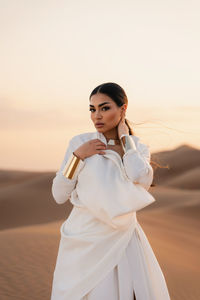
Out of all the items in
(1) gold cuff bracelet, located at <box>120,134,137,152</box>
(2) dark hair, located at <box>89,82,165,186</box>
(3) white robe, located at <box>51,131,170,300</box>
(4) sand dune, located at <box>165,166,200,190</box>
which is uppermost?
(2) dark hair, located at <box>89,82,165,186</box>

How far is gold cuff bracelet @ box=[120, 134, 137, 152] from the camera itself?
356 cm

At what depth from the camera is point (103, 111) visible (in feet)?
11.9

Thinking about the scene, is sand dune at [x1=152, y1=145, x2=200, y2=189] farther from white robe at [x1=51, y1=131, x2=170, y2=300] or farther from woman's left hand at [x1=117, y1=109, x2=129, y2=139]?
white robe at [x1=51, y1=131, x2=170, y2=300]

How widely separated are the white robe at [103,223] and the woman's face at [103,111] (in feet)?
0.37

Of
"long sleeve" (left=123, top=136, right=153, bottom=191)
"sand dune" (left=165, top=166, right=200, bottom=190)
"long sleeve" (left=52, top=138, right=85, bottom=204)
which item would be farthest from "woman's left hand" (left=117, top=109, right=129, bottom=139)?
"sand dune" (left=165, top=166, right=200, bottom=190)

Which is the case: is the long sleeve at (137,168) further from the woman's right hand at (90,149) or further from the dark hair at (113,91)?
the dark hair at (113,91)

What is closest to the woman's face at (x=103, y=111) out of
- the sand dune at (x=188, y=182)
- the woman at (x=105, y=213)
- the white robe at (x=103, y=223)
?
the woman at (x=105, y=213)

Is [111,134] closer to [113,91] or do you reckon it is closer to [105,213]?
[113,91]

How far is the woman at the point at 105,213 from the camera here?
3.36 meters

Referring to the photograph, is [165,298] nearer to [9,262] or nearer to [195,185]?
[9,262]

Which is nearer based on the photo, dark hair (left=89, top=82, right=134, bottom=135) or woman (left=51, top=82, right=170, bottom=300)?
woman (left=51, top=82, right=170, bottom=300)

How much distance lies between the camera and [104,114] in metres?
3.62

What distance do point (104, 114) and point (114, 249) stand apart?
1.15 m

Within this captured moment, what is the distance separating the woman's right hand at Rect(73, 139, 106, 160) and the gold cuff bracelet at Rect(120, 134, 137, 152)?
0.63ft
